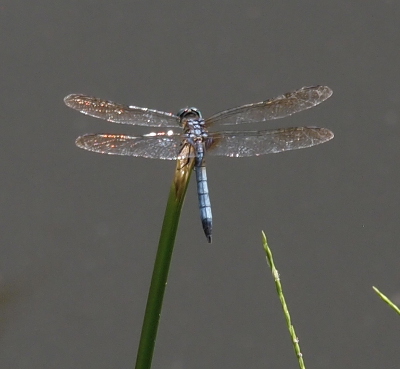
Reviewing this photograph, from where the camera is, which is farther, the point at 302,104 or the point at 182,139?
the point at 302,104

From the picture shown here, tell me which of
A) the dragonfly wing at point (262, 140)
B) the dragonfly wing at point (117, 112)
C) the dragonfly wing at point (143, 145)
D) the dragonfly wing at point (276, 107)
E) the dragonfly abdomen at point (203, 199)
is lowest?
the dragonfly abdomen at point (203, 199)

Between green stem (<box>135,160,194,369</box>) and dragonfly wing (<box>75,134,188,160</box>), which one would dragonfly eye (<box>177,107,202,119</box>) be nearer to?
dragonfly wing (<box>75,134,188,160</box>)

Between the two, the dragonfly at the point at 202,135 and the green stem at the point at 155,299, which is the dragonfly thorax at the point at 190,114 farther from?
the green stem at the point at 155,299

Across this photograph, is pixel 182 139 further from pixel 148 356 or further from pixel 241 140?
pixel 148 356

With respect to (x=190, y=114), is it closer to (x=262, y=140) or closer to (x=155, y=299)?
(x=262, y=140)

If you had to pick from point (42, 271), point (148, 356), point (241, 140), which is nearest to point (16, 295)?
point (42, 271)

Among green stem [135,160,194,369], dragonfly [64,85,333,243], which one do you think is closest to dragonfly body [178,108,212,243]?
dragonfly [64,85,333,243]

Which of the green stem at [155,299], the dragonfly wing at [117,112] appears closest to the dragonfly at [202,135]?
the dragonfly wing at [117,112]

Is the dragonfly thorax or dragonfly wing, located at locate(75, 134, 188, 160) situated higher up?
the dragonfly thorax

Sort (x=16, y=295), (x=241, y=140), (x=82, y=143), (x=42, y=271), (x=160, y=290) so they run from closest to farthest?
1. (x=160, y=290)
2. (x=82, y=143)
3. (x=241, y=140)
4. (x=16, y=295)
5. (x=42, y=271)
